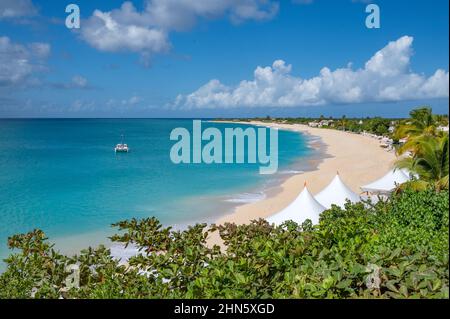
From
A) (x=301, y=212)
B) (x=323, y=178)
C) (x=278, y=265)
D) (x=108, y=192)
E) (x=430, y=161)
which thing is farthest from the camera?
(x=323, y=178)

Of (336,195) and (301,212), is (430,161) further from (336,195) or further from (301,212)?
(336,195)

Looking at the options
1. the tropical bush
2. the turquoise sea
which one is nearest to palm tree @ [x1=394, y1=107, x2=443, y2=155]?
the tropical bush

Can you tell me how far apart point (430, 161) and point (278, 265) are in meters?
7.31

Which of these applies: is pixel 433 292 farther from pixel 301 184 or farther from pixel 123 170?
pixel 123 170

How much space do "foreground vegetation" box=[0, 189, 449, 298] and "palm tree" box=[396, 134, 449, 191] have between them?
12.8ft

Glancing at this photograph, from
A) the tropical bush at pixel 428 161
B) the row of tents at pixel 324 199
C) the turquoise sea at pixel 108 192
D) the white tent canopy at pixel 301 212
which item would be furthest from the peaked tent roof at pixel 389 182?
the turquoise sea at pixel 108 192

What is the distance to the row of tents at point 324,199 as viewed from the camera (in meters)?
12.1

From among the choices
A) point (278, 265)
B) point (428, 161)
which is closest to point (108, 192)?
point (428, 161)

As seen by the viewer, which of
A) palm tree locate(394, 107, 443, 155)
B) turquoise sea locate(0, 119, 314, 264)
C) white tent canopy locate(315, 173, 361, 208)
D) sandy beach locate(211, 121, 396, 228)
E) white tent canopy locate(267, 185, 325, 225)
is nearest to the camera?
white tent canopy locate(267, 185, 325, 225)

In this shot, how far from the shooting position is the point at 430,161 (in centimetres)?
980

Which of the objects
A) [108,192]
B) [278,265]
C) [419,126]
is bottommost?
[108,192]

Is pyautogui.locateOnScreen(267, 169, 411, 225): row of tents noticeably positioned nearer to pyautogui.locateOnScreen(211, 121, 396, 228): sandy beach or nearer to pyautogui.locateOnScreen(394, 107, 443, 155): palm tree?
pyautogui.locateOnScreen(394, 107, 443, 155): palm tree

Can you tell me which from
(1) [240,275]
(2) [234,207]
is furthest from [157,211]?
(1) [240,275]

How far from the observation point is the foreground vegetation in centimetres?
335
